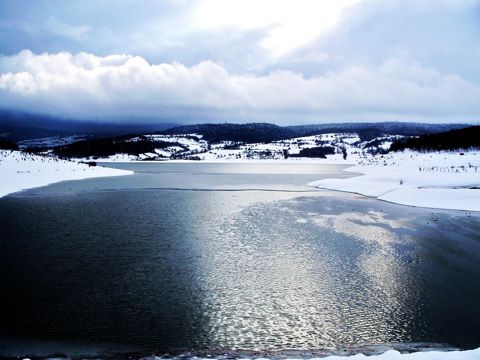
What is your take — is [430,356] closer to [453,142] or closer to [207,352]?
[207,352]

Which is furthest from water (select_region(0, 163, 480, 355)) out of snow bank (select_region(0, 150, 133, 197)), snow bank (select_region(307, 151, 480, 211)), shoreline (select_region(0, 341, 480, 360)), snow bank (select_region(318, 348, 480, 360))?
snow bank (select_region(0, 150, 133, 197))

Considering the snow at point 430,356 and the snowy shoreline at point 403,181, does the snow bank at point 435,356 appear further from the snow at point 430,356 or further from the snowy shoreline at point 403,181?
the snowy shoreline at point 403,181

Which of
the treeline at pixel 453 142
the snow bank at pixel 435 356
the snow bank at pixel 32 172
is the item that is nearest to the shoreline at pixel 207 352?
the snow bank at pixel 435 356

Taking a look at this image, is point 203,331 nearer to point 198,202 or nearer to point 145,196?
point 198,202

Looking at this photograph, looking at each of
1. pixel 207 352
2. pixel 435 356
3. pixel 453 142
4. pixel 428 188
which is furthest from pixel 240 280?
pixel 453 142

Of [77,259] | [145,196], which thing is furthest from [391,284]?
[145,196]

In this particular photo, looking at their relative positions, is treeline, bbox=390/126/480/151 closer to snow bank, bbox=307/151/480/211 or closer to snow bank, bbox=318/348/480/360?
snow bank, bbox=307/151/480/211
